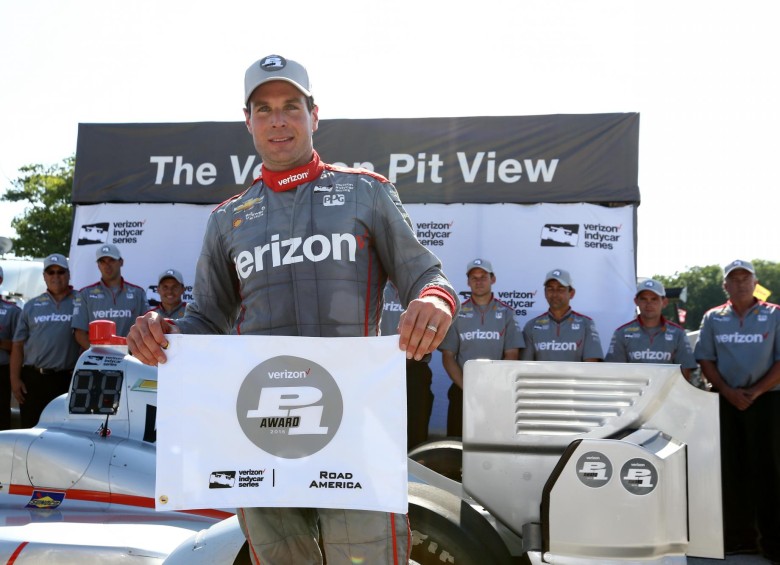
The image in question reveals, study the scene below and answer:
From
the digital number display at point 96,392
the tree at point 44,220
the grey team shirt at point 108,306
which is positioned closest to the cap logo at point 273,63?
the digital number display at point 96,392

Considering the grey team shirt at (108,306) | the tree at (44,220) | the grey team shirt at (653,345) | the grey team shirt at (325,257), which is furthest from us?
the tree at (44,220)

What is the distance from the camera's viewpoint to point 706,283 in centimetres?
5209

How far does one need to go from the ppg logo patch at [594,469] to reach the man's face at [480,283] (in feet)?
13.5

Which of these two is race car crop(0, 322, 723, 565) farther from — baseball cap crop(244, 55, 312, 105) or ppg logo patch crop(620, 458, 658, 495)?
baseball cap crop(244, 55, 312, 105)

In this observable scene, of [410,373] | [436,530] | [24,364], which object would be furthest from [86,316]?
[436,530]

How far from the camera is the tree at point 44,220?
1036 inches

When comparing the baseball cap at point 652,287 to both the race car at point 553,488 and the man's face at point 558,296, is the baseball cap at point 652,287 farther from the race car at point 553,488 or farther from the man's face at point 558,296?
the race car at point 553,488

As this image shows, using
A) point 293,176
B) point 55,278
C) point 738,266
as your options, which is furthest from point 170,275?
point 293,176

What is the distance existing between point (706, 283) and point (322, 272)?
180 feet

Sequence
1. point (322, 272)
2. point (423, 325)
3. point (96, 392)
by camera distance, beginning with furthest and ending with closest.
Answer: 1. point (96, 392)
2. point (322, 272)
3. point (423, 325)

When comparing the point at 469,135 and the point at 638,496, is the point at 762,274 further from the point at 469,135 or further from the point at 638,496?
the point at 638,496

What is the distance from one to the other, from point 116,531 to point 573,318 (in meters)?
4.06

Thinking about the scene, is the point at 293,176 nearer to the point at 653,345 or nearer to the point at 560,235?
the point at 653,345

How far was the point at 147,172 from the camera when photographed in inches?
320
